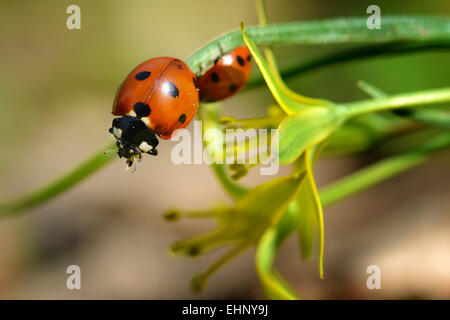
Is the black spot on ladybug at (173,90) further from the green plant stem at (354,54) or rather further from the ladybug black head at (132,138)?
the green plant stem at (354,54)

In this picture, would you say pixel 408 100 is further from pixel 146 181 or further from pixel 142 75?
pixel 146 181

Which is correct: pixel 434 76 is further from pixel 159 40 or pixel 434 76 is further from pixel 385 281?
pixel 159 40

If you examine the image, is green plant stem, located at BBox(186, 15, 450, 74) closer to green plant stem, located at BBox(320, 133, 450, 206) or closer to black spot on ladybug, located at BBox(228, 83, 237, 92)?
black spot on ladybug, located at BBox(228, 83, 237, 92)

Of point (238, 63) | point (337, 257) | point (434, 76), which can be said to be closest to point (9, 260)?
point (337, 257)

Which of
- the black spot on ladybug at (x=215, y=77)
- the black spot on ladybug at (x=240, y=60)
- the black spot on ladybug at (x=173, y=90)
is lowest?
the black spot on ladybug at (x=173, y=90)

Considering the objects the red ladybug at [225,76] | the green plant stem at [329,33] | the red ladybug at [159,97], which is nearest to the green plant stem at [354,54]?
the green plant stem at [329,33]

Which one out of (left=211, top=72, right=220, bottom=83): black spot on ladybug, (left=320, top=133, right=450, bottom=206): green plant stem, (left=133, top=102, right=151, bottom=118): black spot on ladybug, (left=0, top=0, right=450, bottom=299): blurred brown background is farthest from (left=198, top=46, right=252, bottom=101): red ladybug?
(left=0, top=0, right=450, bottom=299): blurred brown background

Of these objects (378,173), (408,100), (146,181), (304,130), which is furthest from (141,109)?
(146,181)
